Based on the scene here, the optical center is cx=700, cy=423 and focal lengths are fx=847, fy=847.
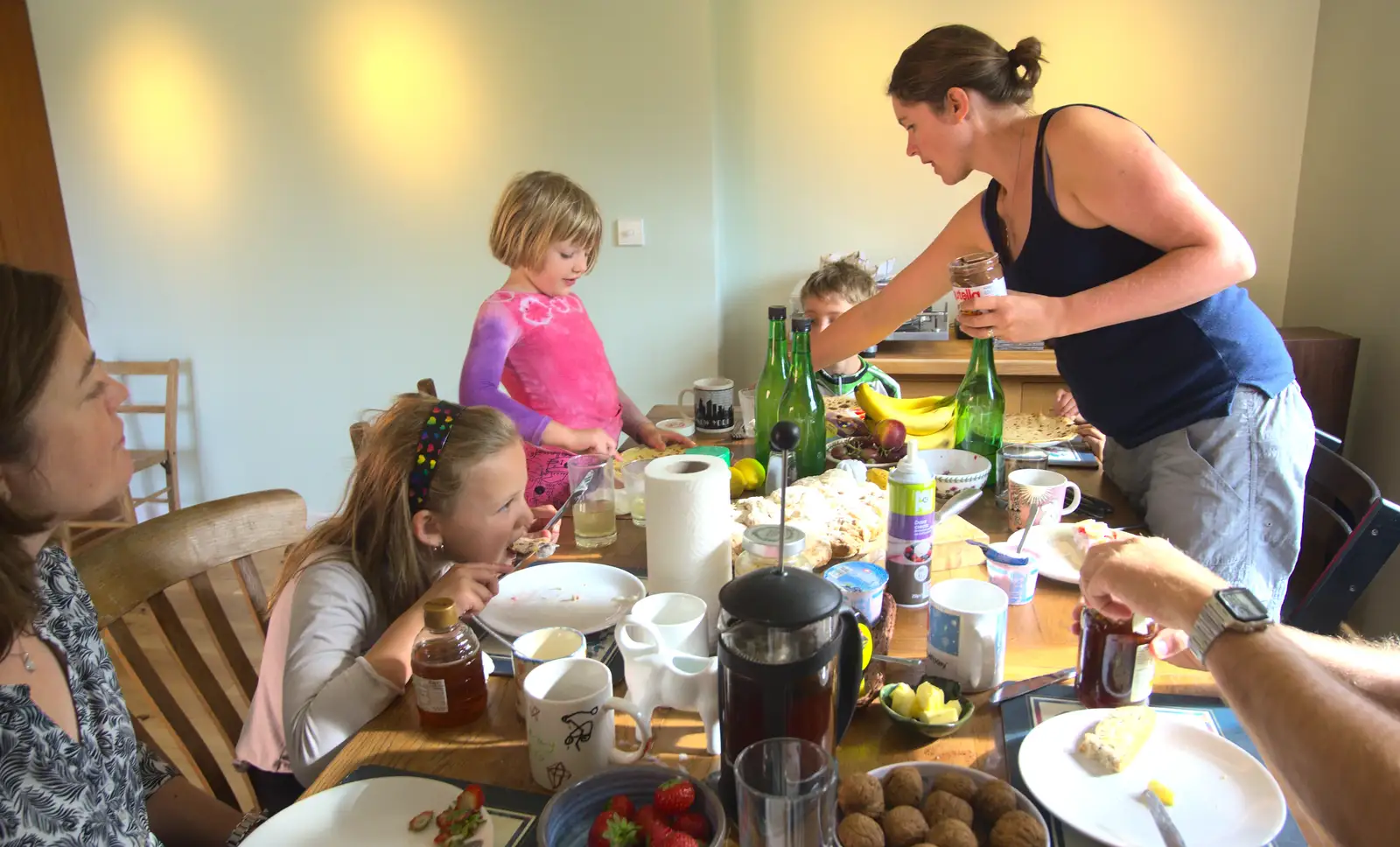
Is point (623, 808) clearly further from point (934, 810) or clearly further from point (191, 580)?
point (191, 580)

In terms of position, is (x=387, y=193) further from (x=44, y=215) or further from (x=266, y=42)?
(x=44, y=215)

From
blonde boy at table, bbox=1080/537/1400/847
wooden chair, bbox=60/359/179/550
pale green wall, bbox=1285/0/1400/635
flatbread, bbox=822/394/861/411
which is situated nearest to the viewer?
blonde boy at table, bbox=1080/537/1400/847

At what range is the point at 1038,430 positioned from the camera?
2.00m

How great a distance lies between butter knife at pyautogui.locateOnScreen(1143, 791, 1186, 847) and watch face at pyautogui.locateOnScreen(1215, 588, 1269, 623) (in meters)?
0.18

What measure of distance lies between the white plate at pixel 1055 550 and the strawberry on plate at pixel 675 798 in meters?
0.72

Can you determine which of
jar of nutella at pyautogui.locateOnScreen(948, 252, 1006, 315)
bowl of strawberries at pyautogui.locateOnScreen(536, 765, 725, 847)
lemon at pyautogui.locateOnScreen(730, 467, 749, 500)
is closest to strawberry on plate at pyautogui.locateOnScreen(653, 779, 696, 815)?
bowl of strawberries at pyautogui.locateOnScreen(536, 765, 725, 847)

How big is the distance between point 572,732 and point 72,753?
551 millimetres

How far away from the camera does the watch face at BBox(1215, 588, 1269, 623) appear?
755mm

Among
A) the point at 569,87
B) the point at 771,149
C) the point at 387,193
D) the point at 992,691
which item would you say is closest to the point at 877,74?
the point at 771,149

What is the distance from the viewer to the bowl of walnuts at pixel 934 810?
0.69m

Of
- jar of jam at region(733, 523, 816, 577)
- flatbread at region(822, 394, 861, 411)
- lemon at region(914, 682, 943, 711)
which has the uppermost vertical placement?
jar of jam at region(733, 523, 816, 577)

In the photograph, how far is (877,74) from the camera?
11.2 ft

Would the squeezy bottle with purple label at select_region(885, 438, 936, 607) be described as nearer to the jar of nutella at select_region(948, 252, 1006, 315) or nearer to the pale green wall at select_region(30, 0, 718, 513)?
the jar of nutella at select_region(948, 252, 1006, 315)

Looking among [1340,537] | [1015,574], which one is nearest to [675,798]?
[1015,574]
